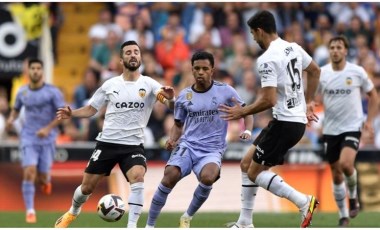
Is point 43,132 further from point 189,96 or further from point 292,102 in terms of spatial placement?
point 292,102

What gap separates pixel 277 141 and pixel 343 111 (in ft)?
11.8

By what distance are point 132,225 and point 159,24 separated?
1348cm

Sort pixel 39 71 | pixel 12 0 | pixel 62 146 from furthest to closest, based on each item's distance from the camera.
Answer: pixel 12 0 → pixel 62 146 → pixel 39 71

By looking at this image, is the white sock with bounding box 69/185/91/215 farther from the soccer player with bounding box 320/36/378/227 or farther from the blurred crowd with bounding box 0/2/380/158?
the blurred crowd with bounding box 0/2/380/158

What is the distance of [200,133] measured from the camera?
15438 mm

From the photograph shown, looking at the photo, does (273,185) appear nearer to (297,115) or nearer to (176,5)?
(297,115)

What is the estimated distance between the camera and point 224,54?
2750 cm

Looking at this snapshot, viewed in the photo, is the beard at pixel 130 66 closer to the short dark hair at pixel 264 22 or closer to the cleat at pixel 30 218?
the short dark hair at pixel 264 22

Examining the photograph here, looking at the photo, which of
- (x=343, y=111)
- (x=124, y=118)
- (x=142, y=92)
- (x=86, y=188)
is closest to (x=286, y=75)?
(x=142, y=92)

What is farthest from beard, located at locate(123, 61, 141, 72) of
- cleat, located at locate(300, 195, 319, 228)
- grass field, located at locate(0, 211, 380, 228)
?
cleat, located at locate(300, 195, 319, 228)

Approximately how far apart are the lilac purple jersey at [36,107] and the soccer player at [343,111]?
4.68 metres

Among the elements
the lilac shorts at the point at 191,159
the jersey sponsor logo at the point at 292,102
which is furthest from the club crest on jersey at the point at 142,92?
the jersey sponsor logo at the point at 292,102

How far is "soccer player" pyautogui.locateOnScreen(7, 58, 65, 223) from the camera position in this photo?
63.8ft

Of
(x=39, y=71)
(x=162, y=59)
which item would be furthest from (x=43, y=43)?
(x=39, y=71)
